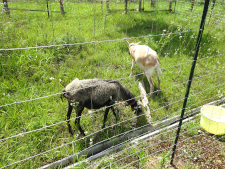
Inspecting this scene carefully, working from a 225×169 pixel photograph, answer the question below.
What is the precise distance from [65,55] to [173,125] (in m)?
3.22

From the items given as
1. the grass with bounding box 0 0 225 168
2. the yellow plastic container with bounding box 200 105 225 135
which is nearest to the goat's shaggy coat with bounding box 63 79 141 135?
the grass with bounding box 0 0 225 168

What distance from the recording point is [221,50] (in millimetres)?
5645

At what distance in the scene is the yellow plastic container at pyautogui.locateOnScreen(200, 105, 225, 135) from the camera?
3029mm

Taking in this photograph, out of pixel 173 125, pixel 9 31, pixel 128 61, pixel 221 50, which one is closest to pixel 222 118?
pixel 173 125

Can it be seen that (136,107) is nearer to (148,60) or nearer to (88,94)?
(88,94)

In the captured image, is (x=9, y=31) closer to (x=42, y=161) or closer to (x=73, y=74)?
(x=73, y=74)

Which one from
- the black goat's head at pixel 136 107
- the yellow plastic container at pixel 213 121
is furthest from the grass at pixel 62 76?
the yellow plastic container at pixel 213 121

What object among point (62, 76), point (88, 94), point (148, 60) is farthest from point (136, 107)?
point (62, 76)

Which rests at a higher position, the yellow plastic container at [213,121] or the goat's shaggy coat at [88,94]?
the goat's shaggy coat at [88,94]

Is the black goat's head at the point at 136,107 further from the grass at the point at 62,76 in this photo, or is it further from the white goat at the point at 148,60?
the white goat at the point at 148,60

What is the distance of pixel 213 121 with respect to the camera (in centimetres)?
301

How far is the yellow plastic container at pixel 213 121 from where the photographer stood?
303cm

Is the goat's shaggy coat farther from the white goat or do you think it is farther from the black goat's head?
the white goat

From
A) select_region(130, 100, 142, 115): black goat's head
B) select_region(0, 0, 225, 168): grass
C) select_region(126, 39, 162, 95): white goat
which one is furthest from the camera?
select_region(126, 39, 162, 95): white goat
